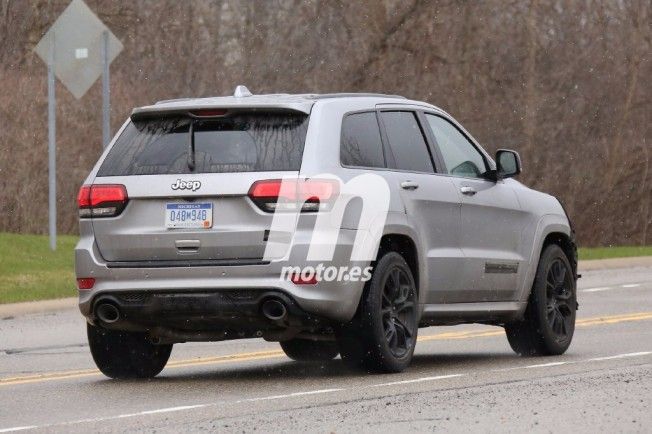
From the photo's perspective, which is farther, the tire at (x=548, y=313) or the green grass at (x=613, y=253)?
the green grass at (x=613, y=253)

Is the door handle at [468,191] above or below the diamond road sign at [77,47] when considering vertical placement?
above

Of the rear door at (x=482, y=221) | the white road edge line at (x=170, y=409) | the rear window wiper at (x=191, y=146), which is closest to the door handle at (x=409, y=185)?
the rear door at (x=482, y=221)

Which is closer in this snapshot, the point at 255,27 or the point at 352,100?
the point at 352,100

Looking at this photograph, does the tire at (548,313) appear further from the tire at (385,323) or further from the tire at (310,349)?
the tire at (385,323)

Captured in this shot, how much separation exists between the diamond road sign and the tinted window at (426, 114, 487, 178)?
10502 millimetres

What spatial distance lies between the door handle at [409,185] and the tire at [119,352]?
1940 millimetres

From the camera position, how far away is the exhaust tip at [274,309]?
10602 mm

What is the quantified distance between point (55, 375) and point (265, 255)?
2.38 meters

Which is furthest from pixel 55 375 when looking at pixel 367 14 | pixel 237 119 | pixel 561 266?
pixel 367 14

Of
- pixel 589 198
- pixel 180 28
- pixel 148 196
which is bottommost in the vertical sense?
pixel 589 198

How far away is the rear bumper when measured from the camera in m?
10.6

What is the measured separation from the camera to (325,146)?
35.9 feet

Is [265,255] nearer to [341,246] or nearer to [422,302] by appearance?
[341,246]

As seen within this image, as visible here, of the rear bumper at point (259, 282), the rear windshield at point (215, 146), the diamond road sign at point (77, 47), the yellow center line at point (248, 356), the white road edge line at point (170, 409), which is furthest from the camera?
the diamond road sign at point (77, 47)
